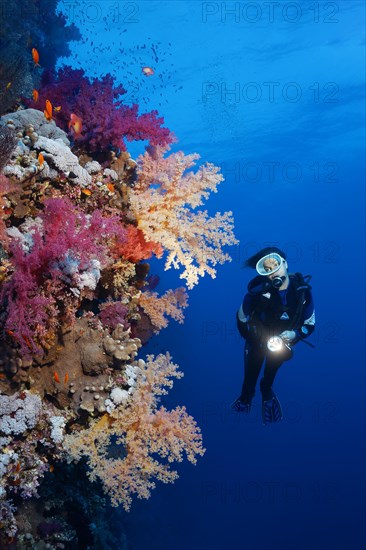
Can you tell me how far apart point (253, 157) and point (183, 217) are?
114ft

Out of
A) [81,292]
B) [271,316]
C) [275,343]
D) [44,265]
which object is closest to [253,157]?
[271,316]

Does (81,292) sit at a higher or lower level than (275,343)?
lower

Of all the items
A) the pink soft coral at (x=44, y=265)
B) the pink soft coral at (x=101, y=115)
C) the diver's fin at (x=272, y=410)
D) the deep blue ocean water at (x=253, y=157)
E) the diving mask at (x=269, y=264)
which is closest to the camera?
the pink soft coral at (x=44, y=265)

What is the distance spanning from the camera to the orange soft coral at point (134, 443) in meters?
4.50

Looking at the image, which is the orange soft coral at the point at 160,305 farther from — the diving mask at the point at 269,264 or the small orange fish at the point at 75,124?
the small orange fish at the point at 75,124

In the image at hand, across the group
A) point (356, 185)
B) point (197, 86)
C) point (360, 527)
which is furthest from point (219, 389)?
point (356, 185)

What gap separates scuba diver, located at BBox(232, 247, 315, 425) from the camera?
5.04 m

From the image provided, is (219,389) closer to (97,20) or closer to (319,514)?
(319,514)

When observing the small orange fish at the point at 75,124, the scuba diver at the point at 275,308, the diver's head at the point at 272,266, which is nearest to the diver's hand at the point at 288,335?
the scuba diver at the point at 275,308

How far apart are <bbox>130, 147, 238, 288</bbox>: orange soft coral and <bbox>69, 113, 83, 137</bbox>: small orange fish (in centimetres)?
117

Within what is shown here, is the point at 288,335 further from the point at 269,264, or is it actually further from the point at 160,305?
the point at 160,305

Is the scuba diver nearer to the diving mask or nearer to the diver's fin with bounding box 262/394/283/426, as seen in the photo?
the diving mask

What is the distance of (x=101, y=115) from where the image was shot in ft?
18.3

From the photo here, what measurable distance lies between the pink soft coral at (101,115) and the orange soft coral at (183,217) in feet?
2.08
